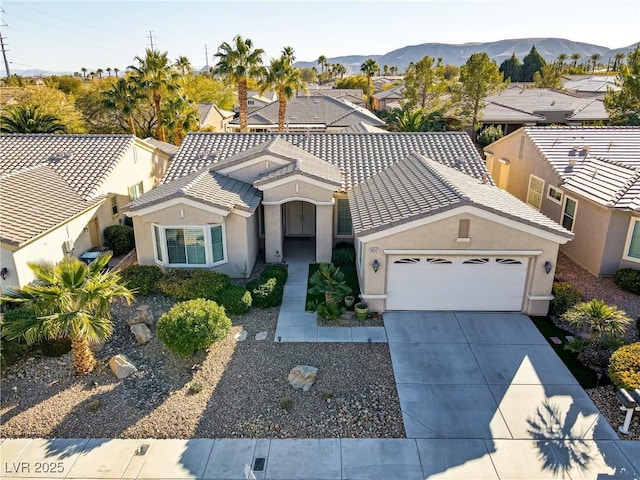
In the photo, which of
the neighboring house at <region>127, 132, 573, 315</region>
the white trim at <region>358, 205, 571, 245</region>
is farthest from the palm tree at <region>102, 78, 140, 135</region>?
the white trim at <region>358, 205, 571, 245</region>

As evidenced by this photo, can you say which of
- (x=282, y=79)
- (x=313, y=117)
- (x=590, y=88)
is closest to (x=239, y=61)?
(x=282, y=79)

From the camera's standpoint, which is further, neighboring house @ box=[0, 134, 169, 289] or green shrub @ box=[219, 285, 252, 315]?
neighboring house @ box=[0, 134, 169, 289]

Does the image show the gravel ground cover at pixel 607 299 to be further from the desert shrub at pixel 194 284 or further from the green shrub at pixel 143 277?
the green shrub at pixel 143 277

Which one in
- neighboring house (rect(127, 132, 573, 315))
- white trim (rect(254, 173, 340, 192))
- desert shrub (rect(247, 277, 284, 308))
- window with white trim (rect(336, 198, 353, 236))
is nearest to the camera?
neighboring house (rect(127, 132, 573, 315))

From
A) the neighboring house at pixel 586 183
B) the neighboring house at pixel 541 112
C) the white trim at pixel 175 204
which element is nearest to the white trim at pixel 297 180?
the white trim at pixel 175 204

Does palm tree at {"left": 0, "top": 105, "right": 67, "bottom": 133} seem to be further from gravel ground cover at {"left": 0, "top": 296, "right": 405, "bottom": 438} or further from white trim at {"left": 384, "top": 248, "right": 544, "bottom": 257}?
white trim at {"left": 384, "top": 248, "right": 544, "bottom": 257}
